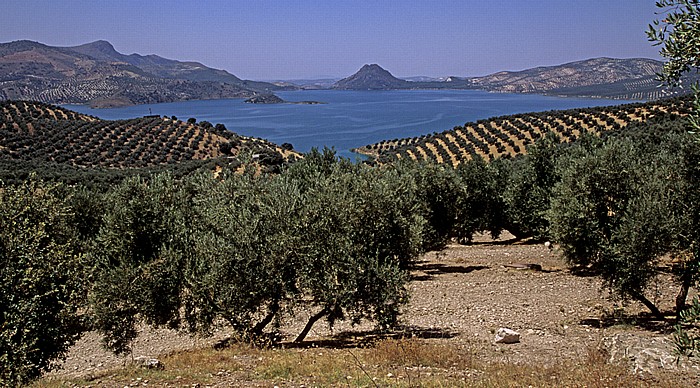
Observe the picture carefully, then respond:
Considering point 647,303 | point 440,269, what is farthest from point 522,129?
point 647,303

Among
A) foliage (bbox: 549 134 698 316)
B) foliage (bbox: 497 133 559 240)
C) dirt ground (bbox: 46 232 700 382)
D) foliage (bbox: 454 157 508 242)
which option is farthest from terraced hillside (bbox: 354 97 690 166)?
foliage (bbox: 549 134 698 316)

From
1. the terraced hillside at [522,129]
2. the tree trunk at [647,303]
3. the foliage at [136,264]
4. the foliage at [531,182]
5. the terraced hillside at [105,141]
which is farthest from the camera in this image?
the terraced hillside at [522,129]

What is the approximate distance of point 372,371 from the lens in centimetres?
1098

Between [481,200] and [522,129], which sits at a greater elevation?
[522,129]

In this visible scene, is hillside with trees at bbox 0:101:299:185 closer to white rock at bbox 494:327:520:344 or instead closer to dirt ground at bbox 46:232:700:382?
dirt ground at bbox 46:232:700:382

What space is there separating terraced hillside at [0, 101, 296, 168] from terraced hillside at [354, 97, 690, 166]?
2764 centimetres

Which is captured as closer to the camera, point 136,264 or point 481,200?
point 136,264

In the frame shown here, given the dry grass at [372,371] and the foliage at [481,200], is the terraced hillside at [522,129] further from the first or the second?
the dry grass at [372,371]

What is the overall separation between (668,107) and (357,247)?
75802 millimetres

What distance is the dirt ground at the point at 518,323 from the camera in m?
12.5

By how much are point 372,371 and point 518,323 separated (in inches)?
317

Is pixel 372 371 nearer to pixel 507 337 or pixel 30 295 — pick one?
pixel 507 337

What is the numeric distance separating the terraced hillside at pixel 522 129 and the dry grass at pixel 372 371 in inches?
2007

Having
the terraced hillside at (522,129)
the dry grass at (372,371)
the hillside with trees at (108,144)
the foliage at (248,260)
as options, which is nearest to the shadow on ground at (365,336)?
the dry grass at (372,371)
